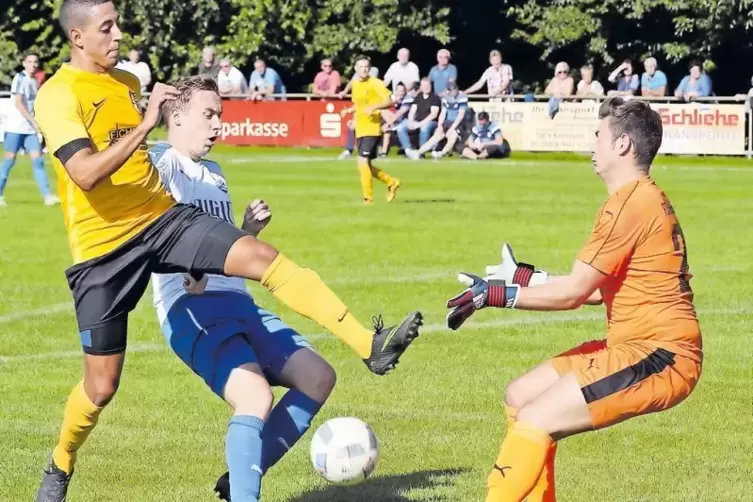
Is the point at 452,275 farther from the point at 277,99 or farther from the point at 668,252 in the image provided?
the point at 277,99

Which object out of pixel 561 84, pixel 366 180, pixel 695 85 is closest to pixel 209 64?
pixel 561 84

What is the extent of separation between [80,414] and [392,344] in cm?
142

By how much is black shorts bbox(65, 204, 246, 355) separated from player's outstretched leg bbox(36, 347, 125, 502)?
8 cm

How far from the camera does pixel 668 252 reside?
5.51 metres

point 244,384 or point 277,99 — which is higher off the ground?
point 244,384

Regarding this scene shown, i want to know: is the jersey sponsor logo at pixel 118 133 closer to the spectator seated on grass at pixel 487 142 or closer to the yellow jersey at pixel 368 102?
the yellow jersey at pixel 368 102

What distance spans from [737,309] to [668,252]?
20.8 feet

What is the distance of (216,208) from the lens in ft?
21.1

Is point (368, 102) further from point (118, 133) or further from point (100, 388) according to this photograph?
point (100, 388)

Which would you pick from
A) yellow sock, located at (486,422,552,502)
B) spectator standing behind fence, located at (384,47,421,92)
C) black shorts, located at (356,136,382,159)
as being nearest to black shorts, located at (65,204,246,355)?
yellow sock, located at (486,422,552,502)

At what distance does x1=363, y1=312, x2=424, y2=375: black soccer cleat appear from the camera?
18.8ft

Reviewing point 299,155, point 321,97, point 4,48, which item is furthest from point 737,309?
point 4,48

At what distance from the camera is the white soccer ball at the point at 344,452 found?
6180 millimetres

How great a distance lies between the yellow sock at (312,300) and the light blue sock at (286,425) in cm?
38
